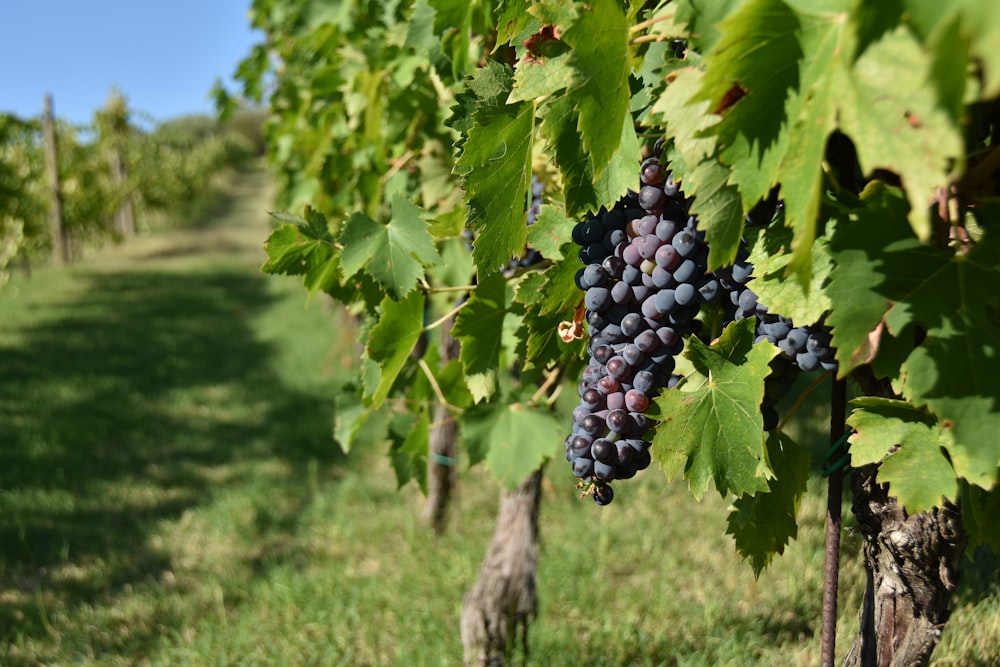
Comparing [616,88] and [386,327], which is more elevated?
[616,88]

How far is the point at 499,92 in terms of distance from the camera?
1.26 m

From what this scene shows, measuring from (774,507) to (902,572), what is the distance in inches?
8.8

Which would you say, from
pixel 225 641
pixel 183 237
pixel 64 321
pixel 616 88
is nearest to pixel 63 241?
pixel 64 321

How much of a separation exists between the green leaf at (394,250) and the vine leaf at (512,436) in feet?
1.31

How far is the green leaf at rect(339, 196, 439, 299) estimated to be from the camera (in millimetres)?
1617

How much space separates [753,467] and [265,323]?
10.4 metres

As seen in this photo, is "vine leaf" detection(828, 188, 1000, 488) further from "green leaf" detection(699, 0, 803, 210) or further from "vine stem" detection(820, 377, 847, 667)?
"vine stem" detection(820, 377, 847, 667)

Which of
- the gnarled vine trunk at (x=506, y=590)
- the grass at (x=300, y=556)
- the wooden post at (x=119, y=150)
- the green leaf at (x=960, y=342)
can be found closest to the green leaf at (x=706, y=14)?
the green leaf at (x=960, y=342)

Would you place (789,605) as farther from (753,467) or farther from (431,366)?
(753,467)

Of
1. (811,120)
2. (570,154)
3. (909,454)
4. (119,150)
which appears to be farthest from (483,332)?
(119,150)

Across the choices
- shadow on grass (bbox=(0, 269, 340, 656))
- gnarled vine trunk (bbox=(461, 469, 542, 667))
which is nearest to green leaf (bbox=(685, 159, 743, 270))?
gnarled vine trunk (bbox=(461, 469, 542, 667))

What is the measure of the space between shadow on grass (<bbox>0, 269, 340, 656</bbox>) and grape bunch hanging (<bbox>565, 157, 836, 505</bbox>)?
2.84m

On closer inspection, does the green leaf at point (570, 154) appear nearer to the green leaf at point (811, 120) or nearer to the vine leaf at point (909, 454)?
the green leaf at point (811, 120)

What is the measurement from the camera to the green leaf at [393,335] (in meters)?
1.69
